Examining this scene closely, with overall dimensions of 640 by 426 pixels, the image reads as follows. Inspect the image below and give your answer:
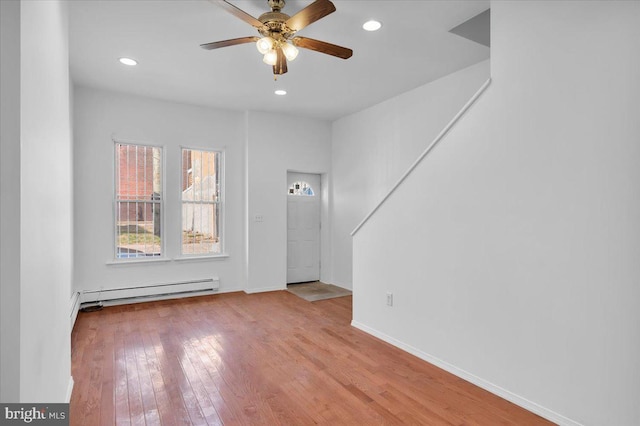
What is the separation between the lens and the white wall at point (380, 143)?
14.2ft

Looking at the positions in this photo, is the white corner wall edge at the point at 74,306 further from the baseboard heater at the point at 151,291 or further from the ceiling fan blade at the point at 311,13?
the ceiling fan blade at the point at 311,13

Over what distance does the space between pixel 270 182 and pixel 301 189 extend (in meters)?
0.78

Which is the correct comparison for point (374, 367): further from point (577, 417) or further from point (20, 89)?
point (20, 89)

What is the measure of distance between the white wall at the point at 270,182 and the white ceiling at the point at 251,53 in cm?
63

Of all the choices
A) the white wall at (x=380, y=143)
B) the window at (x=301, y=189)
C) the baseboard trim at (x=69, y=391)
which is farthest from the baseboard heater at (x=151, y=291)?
the baseboard trim at (x=69, y=391)

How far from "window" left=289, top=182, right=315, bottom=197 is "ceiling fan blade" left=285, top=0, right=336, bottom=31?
3.85 meters

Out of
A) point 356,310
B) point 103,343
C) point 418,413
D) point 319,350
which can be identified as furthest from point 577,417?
point 103,343

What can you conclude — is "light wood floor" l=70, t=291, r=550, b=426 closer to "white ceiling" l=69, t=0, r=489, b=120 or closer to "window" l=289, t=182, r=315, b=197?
"window" l=289, t=182, r=315, b=197

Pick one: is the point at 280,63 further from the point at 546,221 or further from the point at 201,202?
the point at 201,202

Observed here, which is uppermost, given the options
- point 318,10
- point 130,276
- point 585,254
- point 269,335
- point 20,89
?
point 318,10

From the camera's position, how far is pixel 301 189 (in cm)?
651

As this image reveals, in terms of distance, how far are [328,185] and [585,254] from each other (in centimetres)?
470

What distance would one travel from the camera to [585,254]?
2.07 m

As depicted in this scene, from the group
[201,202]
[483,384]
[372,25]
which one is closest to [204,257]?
[201,202]
